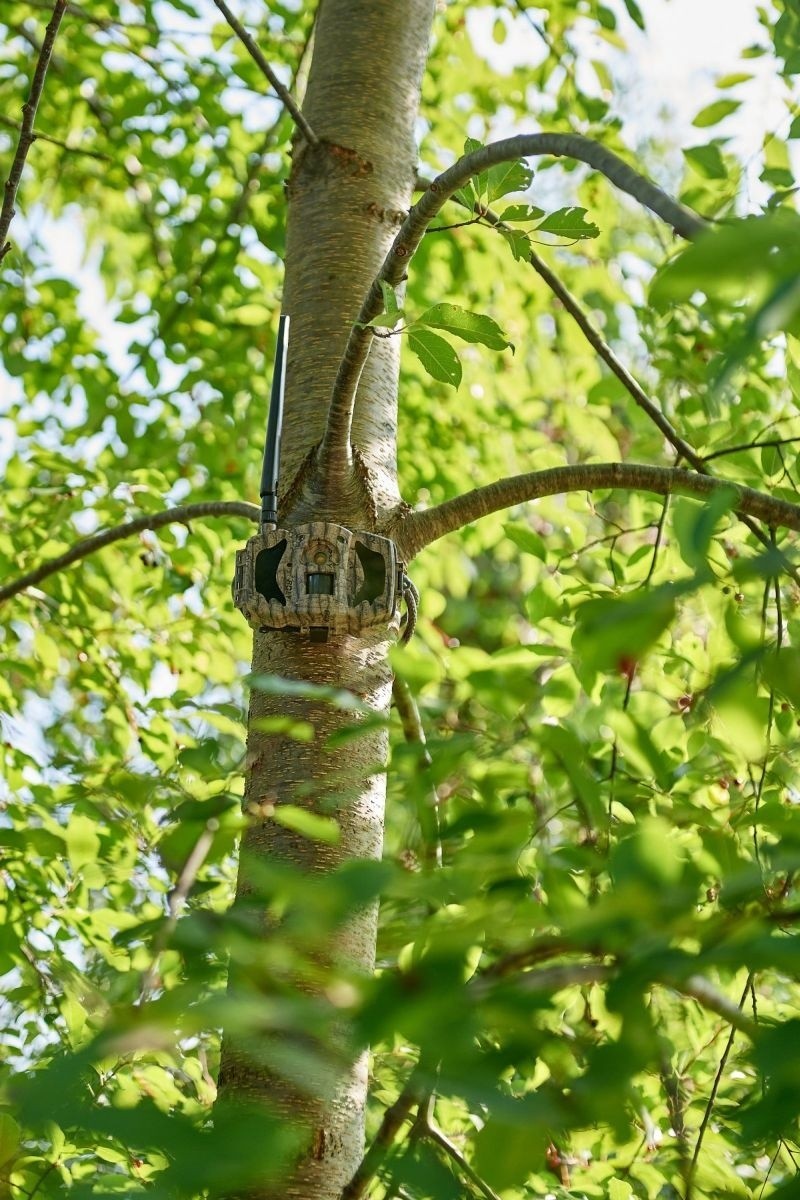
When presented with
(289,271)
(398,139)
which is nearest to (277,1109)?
(289,271)

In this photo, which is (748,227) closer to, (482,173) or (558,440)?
(482,173)

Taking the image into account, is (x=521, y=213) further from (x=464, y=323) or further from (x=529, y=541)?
(x=529, y=541)

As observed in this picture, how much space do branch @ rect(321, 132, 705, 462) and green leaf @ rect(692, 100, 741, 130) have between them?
102cm

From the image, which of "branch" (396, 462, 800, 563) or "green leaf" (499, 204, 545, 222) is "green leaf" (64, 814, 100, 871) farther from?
"green leaf" (499, 204, 545, 222)

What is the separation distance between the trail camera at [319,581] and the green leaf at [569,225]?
1.41 ft

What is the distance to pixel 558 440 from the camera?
487 cm

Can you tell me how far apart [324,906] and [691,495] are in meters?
1.04

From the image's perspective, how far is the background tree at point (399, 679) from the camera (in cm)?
62

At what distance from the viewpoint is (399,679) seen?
1717mm

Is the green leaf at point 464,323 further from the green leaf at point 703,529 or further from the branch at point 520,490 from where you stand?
the green leaf at point 703,529

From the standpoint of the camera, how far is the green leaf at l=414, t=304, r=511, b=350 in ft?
3.80

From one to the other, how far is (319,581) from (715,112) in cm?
128

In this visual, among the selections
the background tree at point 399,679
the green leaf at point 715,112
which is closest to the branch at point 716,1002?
the background tree at point 399,679

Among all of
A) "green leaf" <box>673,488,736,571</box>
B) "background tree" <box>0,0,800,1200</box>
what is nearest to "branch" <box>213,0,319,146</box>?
"background tree" <box>0,0,800,1200</box>
